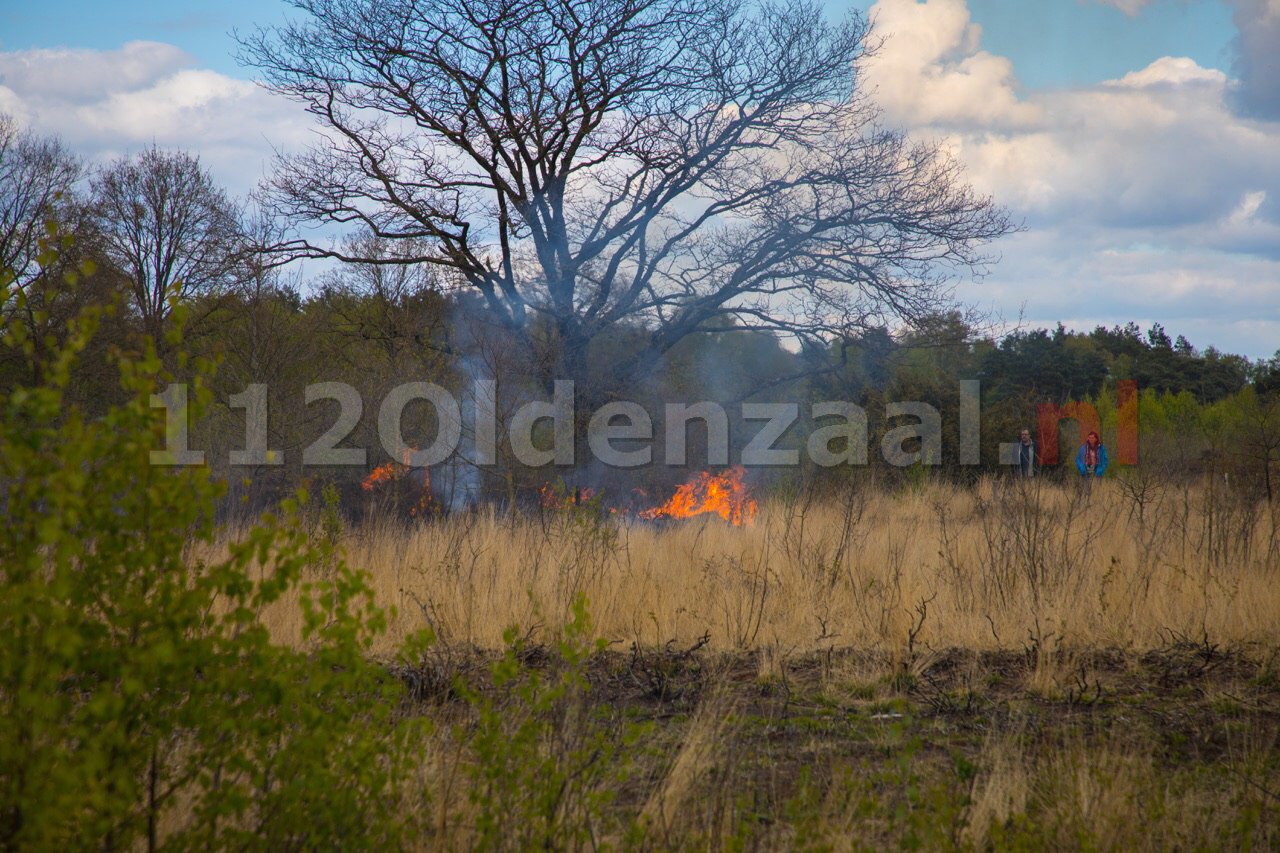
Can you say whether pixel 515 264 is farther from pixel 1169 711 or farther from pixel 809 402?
pixel 1169 711

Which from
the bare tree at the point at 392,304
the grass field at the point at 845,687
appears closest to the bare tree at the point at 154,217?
the bare tree at the point at 392,304

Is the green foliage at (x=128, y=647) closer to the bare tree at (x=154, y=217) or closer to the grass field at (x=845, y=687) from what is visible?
the grass field at (x=845, y=687)

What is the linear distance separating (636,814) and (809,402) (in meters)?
14.7

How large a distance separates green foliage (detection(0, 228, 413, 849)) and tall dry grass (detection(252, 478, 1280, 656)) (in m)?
2.53

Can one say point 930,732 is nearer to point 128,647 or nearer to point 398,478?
point 128,647

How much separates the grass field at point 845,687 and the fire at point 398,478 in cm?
344

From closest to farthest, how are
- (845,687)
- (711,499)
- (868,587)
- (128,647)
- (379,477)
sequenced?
(128,647)
(845,687)
(868,587)
(379,477)
(711,499)

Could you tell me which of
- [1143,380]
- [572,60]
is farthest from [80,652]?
[1143,380]

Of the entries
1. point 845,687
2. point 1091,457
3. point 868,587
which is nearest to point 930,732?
point 845,687

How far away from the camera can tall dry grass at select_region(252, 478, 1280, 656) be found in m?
5.82

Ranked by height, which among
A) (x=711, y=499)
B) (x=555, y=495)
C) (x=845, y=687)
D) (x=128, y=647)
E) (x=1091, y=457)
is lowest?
(x=845, y=687)

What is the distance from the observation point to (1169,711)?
14.6 ft

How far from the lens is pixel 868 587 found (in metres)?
6.41

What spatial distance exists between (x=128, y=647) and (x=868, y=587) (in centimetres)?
507
